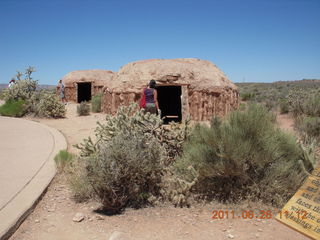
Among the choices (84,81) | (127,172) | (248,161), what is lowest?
(127,172)

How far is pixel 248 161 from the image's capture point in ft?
12.1

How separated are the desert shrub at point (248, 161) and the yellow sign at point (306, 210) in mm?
201

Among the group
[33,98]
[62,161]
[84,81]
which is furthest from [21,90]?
[62,161]

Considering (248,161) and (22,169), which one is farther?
(22,169)

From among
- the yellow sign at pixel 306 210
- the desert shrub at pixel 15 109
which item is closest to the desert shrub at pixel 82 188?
the yellow sign at pixel 306 210

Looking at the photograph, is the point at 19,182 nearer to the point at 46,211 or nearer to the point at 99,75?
the point at 46,211

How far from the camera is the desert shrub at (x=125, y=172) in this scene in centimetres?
340

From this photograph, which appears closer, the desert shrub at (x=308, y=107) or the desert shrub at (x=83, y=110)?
the desert shrub at (x=308, y=107)

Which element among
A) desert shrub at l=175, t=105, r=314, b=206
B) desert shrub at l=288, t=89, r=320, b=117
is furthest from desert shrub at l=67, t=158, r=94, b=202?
desert shrub at l=288, t=89, r=320, b=117

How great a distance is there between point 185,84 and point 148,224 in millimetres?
7041

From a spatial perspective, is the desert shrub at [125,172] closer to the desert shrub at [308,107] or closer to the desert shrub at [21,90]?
the desert shrub at [308,107]

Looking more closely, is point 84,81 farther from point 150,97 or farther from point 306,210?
point 306,210
